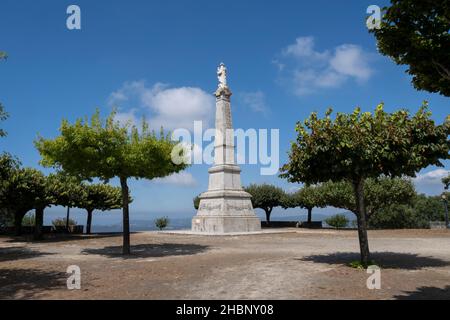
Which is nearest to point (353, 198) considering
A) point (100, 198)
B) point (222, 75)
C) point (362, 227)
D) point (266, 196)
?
point (266, 196)

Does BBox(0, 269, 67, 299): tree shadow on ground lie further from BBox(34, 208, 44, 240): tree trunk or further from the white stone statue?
the white stone statue

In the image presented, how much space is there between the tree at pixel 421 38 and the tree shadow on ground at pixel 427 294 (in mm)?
5073

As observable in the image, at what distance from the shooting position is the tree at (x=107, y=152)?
1731 centimetres

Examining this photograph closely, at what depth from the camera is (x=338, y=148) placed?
12805 mm

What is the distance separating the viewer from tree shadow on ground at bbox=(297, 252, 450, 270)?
1401 cm

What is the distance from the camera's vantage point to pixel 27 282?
37.7ft

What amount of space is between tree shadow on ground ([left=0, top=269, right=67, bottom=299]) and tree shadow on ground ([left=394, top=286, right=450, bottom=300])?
959 cm

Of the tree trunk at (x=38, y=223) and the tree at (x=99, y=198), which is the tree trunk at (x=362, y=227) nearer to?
the tree trunk at (x=38, y=223)

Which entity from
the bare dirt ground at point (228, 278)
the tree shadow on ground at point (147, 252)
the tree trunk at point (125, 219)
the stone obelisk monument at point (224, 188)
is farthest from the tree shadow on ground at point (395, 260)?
the stone obelisk monument at point (224, 188)

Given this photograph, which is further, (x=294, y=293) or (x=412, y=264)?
(x=412, y=264)

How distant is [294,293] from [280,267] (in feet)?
14.2
